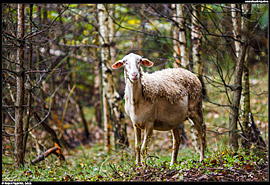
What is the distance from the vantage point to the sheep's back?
5699 mm

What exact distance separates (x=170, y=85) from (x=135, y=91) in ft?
3.09

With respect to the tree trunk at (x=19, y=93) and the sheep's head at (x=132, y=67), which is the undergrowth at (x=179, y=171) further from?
the sheep's head at (x=132, y=67)

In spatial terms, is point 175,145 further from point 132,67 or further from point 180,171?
point 132,67

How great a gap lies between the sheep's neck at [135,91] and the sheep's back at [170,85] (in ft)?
0.37

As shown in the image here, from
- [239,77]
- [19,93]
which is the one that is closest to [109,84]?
[19,93]

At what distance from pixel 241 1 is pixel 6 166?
21.1ft

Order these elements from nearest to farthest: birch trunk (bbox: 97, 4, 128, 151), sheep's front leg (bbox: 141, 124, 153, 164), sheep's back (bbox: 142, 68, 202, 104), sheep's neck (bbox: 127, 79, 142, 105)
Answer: sheep's neck (bbox: 127, 79, 142, 105)
sheep's front leg (bbox: 141, 124, 153, 164)
sheep's back (bbox: 142, 68, 202, 104)
birch trunk (bbox: 97, 4, 128, 151)

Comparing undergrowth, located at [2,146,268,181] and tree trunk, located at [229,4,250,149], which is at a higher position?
tree trunk, located at [229,4,250,149]

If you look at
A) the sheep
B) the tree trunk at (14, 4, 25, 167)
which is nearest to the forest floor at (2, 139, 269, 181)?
the tree trunk at (14, 4, 25, 167)

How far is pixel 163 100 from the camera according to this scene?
19.3ft

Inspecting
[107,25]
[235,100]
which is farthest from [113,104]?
[235,100]

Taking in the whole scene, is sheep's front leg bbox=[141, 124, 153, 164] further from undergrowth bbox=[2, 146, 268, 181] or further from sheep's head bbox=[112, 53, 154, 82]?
sheep's head bbox=[112, 53, 154, 82]

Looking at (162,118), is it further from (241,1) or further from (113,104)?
(113,104)

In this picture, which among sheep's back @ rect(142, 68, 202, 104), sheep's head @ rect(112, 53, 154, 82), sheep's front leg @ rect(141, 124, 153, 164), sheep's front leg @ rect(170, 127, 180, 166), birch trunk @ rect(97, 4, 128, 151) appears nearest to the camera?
sheep's head @ rect(112, 53, 154, 82)
